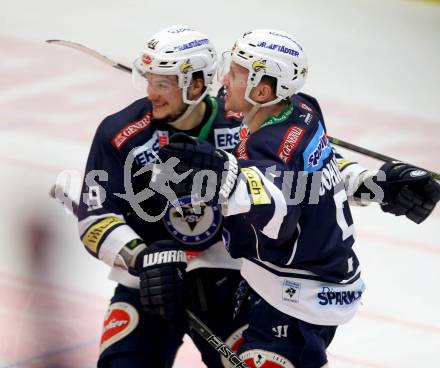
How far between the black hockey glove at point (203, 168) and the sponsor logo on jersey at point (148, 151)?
28.9 inches

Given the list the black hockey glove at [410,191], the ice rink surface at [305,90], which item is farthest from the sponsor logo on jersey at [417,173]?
the ice rink surface at [305,90]

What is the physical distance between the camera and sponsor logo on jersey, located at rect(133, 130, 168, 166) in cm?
381

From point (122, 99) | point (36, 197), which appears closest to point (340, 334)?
point (122, 99)

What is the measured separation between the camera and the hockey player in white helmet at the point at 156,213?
3789 mm

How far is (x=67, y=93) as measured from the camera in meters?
6.84

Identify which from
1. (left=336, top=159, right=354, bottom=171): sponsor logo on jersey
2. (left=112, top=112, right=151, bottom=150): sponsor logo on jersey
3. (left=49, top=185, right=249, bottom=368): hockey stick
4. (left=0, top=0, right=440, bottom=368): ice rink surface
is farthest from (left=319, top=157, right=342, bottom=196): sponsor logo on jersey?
(left=0, top=0, right=440, bottom=368): ice rink surface

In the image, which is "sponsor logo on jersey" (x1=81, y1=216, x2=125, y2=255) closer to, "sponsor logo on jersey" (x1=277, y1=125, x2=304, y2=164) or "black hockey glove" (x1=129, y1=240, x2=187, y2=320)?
"black hockey glove" (x1=129, y1=240, x2=187, y2=320)

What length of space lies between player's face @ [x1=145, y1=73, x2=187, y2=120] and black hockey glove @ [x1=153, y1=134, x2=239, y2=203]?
759 mm

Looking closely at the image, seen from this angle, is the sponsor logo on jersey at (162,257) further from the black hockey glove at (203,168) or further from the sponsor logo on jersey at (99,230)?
the black hockey glove at (203,168)

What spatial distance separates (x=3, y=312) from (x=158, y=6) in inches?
145

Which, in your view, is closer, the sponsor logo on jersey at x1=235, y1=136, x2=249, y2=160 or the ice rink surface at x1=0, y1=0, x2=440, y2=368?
the sponsor logo on jersey at x1=235, y1=136, x2=249, y2=160

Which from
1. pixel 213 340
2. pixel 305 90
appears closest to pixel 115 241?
pixel 213 340

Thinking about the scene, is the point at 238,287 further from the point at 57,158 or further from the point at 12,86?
the point at 12,86

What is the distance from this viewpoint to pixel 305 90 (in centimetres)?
695
